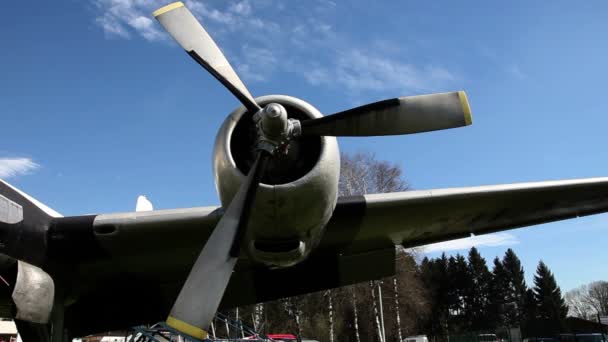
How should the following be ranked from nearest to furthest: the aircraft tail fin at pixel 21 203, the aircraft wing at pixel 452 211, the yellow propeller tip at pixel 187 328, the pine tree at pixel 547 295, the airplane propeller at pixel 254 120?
1. the yellow propeller tip at pixel 187 328
2. the airplane propeller at pixel 254 120
3. the aircraft tail fin at pixel 21 203
4. the aircraft wing at pixel 452 211
5. the pine tree at pixel 547 295

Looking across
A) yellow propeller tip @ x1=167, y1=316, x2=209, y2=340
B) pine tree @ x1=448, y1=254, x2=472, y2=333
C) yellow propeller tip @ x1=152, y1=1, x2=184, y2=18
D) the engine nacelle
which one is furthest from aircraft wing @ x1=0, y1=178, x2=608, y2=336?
pine tree @ x1=448, y1=254, x2=472, y2=333

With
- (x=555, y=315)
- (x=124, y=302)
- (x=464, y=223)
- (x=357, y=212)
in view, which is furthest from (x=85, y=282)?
(x=555, y=315)

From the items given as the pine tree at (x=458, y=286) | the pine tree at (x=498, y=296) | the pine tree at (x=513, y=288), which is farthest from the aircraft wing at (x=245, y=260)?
the pine tree at (x=513, y=288)

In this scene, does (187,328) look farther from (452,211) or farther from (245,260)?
(452,211)

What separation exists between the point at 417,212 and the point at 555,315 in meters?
70.2

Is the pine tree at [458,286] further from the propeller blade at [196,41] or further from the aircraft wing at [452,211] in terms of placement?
the propeller blade at [196,41]

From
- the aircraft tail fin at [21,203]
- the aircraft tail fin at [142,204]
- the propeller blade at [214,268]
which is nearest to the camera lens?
the propeller blade at [214,268]

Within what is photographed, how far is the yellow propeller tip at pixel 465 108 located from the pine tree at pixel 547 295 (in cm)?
7161

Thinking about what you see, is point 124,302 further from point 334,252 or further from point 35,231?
point 334,252

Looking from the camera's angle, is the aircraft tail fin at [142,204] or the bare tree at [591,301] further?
the bare tree at [591,301]

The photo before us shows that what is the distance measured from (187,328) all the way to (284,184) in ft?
5.84

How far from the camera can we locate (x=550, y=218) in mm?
7047

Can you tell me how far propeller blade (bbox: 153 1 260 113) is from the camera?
538cm

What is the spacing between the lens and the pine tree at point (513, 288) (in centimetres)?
7188
